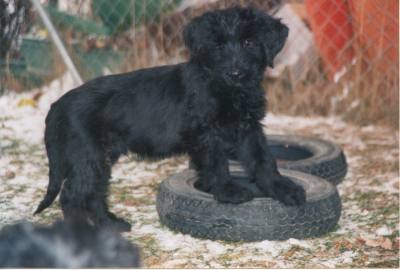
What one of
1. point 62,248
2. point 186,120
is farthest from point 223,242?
point 62,248

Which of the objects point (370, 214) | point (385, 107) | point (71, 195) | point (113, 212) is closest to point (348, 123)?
point (385, 107)

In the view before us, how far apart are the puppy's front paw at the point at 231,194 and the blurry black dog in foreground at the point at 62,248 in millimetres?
2208

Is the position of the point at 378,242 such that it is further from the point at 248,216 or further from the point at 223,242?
the point at 223,242

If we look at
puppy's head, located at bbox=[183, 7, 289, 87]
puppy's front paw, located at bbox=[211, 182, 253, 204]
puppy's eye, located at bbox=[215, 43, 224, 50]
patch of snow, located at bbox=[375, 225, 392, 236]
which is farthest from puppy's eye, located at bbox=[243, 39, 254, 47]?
patch of snow, located at bbox=[375, 225, 392, 236]

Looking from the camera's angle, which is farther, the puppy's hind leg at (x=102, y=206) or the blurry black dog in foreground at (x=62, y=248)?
the puppy's hind leg at (x=102, y=206)

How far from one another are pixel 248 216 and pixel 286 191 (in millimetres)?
312

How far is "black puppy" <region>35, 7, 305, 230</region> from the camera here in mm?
4352

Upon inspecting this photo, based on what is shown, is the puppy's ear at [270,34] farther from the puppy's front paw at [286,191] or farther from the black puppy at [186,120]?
the puppy's front paw at [286,191]

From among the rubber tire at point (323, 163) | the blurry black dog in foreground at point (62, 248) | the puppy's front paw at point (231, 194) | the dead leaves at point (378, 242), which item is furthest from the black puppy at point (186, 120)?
the blurry black dog in foreground at point (62, 248)

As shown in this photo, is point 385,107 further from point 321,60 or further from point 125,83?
point 125,83

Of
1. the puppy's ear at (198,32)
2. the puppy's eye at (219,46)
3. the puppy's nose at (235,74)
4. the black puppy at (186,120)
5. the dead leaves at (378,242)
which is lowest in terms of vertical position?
the dead leaves at (378,242)

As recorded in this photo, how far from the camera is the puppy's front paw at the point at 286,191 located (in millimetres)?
4367

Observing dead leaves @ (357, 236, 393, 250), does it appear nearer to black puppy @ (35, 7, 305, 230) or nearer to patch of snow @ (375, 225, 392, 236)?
patch of snow @ (375, 225, 392, 236)

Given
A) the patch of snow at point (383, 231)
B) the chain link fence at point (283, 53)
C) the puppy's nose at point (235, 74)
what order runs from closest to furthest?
the puppy's nose at point (235, 74)
the patch of snow at point (383, 231)
the chain link fence at point (283, 53)
